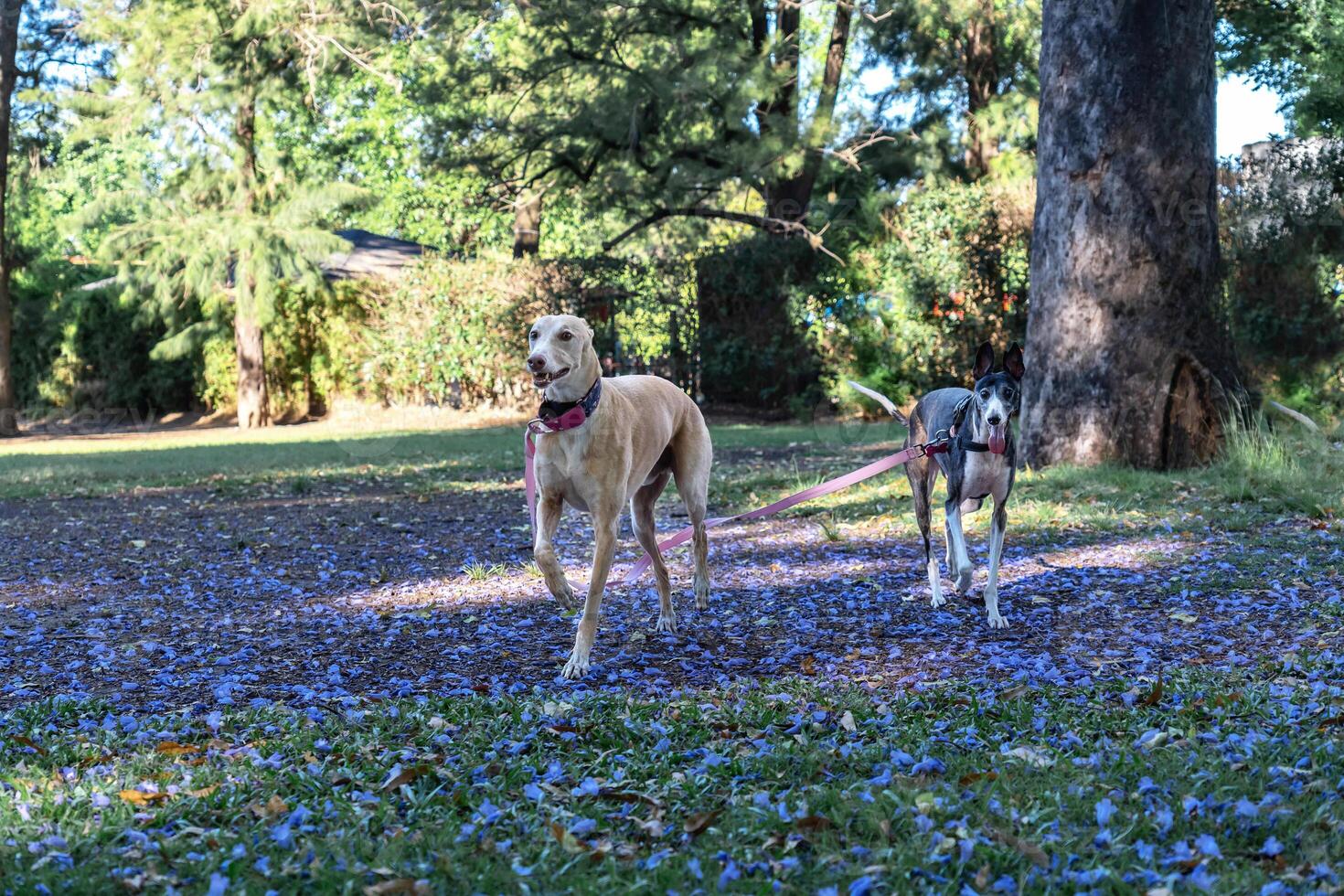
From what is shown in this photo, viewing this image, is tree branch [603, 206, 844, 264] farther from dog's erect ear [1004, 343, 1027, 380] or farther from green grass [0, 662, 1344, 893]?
green grass [0, 662, 1344, 893]

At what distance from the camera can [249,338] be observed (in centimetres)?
2386

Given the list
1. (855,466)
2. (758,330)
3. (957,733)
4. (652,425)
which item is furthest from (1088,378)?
(758,330)

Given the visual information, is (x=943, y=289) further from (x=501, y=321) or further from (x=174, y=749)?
(x=174, y=749)

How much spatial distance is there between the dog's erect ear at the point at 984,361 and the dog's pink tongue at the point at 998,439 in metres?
0.27

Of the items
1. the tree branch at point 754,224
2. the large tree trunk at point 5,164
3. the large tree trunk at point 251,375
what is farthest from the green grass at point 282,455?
the tree branch at point 754,224

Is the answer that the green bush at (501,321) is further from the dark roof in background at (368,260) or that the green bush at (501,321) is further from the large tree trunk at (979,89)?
the large tree trunk at (979,89)

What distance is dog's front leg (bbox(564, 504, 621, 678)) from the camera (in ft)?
17.4

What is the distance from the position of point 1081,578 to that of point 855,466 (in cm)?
563

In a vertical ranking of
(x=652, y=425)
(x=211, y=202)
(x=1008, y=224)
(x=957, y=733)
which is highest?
(x=211, y=202)

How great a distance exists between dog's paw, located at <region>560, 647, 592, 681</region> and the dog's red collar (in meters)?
0.93

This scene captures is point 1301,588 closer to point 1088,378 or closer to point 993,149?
point 1088,378

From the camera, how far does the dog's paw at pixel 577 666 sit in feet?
17.2

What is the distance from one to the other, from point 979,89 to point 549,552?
1956cm

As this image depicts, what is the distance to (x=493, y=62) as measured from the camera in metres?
19.4
